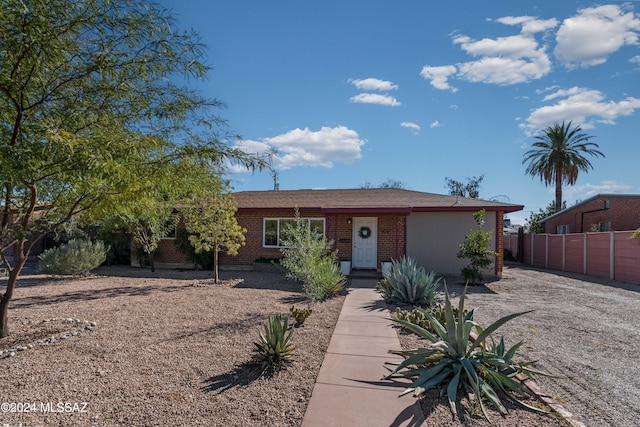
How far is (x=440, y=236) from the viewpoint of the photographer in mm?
13852

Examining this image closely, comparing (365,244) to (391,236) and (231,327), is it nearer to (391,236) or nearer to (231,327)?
(391,236)

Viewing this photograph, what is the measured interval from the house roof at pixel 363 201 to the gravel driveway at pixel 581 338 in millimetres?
3165

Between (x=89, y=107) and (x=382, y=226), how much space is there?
36.8 ft

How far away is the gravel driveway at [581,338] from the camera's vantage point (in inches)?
141

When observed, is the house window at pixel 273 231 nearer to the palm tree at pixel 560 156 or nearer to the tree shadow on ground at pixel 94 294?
the tree shadow on ground at pixel 94 294

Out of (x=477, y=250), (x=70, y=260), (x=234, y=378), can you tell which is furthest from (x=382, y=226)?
(x=70, y=260)

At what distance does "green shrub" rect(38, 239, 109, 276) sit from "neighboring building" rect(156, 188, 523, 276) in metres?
4.03

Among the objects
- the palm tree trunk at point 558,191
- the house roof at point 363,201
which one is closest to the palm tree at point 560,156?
the palm tree trunk at point 558,191

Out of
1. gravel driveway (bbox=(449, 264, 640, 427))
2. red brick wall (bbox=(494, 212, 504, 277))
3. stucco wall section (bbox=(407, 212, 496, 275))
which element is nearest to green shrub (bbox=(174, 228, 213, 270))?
stucco wall section (bbox=(407, 212, 496, 275))

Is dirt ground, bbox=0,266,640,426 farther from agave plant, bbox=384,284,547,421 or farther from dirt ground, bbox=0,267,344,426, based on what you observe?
agave plant, bbox=384,284,547,421

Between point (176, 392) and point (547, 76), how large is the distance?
38.2 ft

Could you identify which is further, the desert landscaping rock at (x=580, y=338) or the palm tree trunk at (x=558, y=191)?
the palm tree trunk at (x=558, y=191)

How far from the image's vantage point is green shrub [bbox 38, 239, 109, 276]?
11.2 m

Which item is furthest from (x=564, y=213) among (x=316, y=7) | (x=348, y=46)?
(x=316, y=7)
